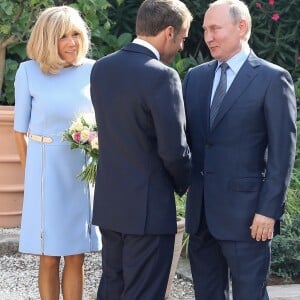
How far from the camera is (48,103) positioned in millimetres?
4473

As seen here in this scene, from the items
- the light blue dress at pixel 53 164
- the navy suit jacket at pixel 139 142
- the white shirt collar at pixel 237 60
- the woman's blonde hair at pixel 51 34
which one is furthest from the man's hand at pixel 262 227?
the woman's blonde hair at pixel 51 34

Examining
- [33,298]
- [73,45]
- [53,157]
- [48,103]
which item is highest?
[73,45]

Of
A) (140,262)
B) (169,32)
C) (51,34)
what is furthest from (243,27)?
(140,262)

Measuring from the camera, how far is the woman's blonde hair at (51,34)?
175 inches

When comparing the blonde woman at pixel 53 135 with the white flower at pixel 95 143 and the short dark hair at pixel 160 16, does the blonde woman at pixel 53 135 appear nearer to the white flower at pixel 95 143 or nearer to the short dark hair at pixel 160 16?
the white flower at pixel 95 143

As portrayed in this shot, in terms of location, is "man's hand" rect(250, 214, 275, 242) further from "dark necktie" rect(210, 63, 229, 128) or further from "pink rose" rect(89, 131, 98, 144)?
"pink rose" rect(89, 131, 98, 144)

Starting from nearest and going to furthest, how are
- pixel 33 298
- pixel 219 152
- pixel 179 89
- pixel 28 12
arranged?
pixel 179 89 → pixel 219 152 → pixel 33 298 → pixel 28 12

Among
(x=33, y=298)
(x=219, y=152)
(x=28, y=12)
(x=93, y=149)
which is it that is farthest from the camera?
(x=28, y=12)

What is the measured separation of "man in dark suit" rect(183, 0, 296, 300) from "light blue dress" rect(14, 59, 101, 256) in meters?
0.78

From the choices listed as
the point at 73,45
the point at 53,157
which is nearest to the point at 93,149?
the point at 53,157

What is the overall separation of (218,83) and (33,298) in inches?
87.0

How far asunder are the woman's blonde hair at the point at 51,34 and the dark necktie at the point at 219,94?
930mm

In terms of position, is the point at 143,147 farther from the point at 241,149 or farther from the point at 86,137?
the point at 86,137

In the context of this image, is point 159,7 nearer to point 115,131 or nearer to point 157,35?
point 157,35
